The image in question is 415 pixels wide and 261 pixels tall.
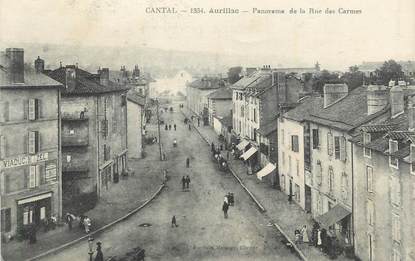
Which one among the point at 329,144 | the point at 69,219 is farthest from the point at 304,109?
the point at 69,219

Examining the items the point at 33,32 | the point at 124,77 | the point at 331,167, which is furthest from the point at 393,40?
the point at 124,77

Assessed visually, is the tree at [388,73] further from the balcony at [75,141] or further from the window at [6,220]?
the window at [6,220]

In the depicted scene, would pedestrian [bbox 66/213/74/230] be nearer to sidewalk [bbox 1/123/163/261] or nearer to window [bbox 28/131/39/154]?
sidewalk [bbox 1/123/163/261]

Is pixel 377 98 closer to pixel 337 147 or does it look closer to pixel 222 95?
pixel 337 147

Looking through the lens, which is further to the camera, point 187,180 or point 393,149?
point 187,180

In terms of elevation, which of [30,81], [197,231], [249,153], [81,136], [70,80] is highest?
[70,80]

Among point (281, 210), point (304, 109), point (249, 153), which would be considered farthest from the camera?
point (249, 153)

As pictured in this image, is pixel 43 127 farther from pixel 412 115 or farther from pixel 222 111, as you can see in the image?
pixel 222 111

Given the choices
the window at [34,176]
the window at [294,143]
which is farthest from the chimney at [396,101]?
the window at [34,176]
